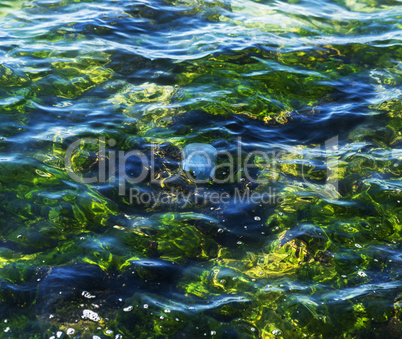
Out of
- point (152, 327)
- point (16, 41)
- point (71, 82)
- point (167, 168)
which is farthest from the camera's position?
point (16, 41)

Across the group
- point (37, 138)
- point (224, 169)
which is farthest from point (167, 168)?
point (37, 138)

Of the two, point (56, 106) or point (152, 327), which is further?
point (56, 106)

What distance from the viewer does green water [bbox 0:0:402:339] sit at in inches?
127

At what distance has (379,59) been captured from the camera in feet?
23.4

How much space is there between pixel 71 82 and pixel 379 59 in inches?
210

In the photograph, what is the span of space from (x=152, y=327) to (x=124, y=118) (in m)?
3.10

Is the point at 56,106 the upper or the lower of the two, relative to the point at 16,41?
lower

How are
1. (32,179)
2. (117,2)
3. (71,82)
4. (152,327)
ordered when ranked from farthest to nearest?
1. (117,2)
2. (71,82)
3. (32,179)
4. (152,327)

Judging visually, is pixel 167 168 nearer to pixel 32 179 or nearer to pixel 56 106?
pixel 32 179

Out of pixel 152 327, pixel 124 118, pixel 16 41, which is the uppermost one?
pixel 16 41

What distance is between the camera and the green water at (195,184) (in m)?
3.23

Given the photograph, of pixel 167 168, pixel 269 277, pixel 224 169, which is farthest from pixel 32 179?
pixel 269 277

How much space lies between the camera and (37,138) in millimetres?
4883

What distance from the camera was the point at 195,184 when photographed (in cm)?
452
